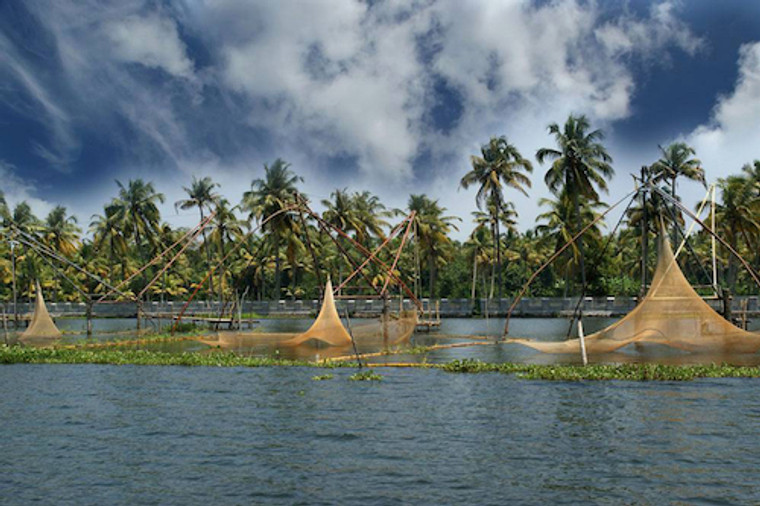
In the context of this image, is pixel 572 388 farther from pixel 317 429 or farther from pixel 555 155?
pixel 555 155

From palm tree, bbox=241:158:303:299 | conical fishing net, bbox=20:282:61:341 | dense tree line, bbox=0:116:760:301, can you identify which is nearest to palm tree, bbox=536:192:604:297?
dense tree line, bbox=0:116:760:301

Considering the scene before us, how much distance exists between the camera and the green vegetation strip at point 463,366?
2519cm

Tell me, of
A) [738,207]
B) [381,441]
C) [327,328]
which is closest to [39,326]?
[327,328]

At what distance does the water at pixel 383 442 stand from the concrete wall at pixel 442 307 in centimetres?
3797

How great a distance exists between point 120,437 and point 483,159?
60363mm

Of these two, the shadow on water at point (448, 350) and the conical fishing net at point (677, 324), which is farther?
the shadow on water at point (448, 350)

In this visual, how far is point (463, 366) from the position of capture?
27922 mm

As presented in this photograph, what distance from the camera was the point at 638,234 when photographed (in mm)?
83688

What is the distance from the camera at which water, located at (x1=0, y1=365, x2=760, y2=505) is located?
44.1ft

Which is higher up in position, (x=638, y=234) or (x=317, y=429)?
(x=638, y=234)

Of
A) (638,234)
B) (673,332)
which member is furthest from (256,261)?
(673,332)

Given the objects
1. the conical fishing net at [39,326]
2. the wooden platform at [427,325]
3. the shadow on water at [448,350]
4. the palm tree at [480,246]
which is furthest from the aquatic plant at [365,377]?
the palm tree at [480,246]

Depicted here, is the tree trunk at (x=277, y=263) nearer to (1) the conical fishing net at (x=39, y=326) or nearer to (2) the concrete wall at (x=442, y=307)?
(2) the concrete wall at (x=442, y=307)

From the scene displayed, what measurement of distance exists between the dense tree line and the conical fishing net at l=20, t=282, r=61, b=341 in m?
11.5
